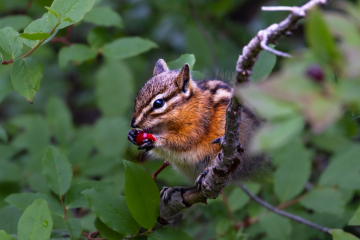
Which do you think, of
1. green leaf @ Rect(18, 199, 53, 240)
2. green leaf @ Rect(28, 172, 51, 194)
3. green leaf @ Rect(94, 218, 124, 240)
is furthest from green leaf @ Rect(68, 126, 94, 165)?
green leaf @ Rect(18, 199, 53, 240)

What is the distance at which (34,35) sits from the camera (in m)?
1.18

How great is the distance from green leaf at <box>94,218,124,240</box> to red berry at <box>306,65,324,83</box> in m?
1.17

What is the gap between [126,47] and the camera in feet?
6.44

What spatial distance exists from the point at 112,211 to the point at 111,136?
124cm

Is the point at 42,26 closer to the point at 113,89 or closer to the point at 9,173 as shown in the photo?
the point at 9,173

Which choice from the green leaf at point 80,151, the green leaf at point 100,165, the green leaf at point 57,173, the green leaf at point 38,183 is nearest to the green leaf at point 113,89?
the green leaf at point 80,151

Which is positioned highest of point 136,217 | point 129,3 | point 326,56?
point 326,56

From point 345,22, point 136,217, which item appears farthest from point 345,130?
point 136,217

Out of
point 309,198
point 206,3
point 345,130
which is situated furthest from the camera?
point 206,3

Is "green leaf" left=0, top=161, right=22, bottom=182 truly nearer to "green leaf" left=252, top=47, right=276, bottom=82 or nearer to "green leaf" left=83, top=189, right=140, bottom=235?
"green leaf" left=83, top=189, right=140, bottom=235

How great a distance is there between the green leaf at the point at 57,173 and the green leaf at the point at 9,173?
691mm

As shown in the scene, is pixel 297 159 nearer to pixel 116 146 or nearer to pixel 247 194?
pixel 247 194

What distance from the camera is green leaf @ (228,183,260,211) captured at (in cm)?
220

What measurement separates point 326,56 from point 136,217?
3.48 feet
